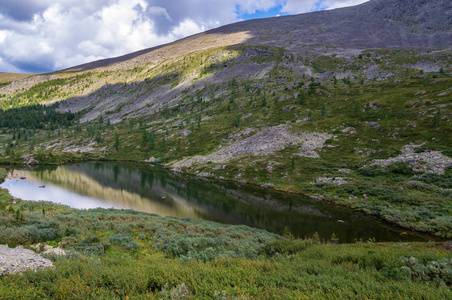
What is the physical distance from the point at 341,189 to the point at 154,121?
14239cm

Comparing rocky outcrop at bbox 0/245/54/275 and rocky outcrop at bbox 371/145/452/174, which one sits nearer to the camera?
rocky outcrop at bbox 0/245/54/275

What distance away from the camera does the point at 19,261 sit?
373 inches

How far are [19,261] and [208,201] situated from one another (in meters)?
39.4

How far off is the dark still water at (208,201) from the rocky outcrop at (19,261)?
28.5 m

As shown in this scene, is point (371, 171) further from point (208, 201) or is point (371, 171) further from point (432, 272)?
point (432, 272)

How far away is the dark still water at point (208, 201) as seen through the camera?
3331 centimetres

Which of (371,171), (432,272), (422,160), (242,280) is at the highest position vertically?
(242,280)

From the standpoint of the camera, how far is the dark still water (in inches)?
1312

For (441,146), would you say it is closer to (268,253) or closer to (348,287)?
(268,253)

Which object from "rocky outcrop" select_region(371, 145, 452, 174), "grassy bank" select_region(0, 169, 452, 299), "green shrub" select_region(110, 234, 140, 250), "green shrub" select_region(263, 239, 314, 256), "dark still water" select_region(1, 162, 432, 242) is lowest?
"dark still water" select_region(1, 162, 432, 242)

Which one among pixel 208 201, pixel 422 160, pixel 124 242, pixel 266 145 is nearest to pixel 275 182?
pixel 208 201

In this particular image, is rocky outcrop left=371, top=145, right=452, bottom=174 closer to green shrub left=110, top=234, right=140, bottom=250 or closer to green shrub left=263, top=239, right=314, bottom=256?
green shrub left=263, top=239, right=314, bottom=256

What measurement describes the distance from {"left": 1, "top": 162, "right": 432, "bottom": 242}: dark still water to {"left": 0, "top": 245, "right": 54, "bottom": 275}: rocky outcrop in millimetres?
28538

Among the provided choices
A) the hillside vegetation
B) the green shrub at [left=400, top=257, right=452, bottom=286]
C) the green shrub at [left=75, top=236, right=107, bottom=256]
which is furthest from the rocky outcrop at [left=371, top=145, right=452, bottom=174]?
the green shrub at [left=75, top=236, right=107, bottom=256]
